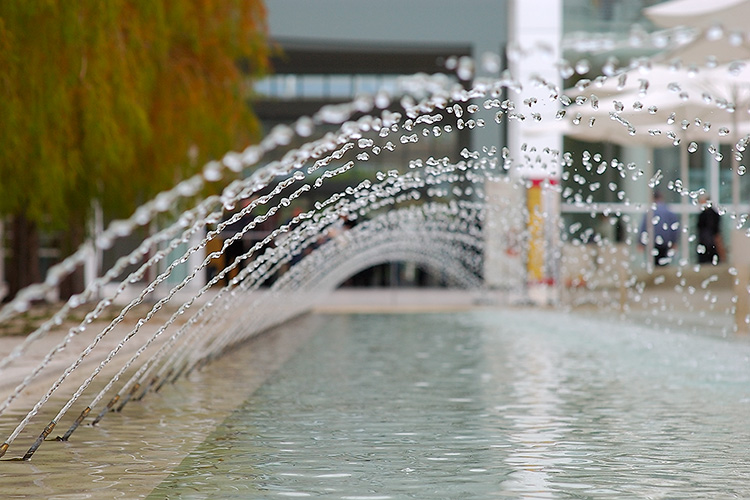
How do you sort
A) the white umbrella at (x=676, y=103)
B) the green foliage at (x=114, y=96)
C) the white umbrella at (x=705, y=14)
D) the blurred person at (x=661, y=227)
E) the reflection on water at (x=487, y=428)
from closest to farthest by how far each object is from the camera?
the reflection on water at (x=487, y=428)
the green foliage at (x=114, y=96)
the white umbrella at (x=705, y=14)
the white umbrella at (x=676, y=103)
the blurred person at (x=661, y=227)

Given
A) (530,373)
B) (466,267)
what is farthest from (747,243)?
(466,267)

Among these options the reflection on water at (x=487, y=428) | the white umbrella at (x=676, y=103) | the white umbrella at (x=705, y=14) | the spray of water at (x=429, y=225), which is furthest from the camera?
the white umbrella at (x=676, y=103)

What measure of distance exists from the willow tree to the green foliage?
0.01m

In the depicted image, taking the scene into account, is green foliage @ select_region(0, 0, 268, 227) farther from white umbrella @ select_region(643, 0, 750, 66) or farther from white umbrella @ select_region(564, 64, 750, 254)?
white umbrella @ select_region(643, 0, 750, 66)

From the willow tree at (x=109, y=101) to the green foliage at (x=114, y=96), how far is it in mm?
15

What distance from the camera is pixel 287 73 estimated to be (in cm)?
3161

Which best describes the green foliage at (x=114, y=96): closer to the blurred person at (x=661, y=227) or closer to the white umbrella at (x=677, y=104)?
the white umbrella at (x=677, y=104)

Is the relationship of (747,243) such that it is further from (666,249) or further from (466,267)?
(466,267)

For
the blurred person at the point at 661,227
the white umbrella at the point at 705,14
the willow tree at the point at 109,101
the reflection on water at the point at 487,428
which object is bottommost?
the reflection on water at the point at 487,428

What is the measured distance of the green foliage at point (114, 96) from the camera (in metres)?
11.6

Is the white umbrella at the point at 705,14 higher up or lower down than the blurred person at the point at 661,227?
higher up

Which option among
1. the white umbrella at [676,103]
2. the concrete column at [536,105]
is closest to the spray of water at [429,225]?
the white umbrella at [676,103]

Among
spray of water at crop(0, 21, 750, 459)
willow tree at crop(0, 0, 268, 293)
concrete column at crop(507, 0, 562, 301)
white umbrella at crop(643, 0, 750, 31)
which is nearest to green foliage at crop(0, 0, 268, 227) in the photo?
willow tree at crop(0, 0, 268, 293)

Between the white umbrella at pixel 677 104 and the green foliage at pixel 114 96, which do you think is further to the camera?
the white umbrella at pixel 677 104
